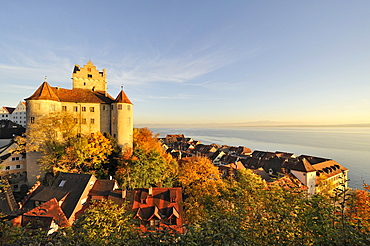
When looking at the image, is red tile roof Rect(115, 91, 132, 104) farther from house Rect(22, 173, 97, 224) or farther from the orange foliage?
the orange foliage

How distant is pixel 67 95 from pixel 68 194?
16806 millimetres

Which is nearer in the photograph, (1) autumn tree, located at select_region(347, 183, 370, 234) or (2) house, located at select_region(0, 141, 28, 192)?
(1) autumn tree, located at select_region(347, 183, 370, 234)

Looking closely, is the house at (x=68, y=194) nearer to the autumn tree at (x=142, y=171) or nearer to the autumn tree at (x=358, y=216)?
the autumn tree at (x=142, y=171)

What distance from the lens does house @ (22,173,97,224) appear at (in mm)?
17122

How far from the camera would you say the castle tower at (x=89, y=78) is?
31911 millimetres

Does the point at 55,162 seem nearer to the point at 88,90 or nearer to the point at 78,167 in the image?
the point at 78,167

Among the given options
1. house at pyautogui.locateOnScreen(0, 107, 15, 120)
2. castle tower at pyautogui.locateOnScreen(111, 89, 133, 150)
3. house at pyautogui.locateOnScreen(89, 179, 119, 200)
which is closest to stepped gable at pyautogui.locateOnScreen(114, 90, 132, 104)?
castle tower at pyautogui.locateOnScreen(111, 89, 133, 150)

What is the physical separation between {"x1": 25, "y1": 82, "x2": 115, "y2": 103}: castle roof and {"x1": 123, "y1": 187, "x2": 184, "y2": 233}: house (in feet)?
57.7

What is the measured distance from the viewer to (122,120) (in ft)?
90.2

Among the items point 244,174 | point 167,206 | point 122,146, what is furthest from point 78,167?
point 244,174

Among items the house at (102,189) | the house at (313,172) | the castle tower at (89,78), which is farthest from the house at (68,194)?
the house at (313,172)

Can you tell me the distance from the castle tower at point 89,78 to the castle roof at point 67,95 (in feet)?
8.83

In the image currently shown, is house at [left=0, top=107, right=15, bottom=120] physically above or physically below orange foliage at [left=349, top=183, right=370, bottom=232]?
above

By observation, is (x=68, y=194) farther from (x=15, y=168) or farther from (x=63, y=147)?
(x=15, y=168)
